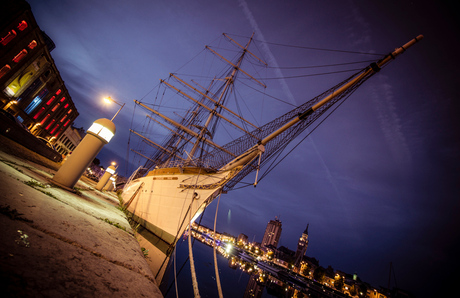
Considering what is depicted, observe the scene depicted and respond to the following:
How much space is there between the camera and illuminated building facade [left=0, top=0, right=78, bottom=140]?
16.8 metres

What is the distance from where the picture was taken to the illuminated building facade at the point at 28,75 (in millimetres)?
Answer: 16781

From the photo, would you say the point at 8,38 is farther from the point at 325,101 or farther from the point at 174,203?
the point at 325,101

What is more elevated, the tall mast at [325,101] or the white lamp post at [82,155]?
the tall mast at [325,101]

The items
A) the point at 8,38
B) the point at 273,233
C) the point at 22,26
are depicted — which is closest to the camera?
the point at 8,38

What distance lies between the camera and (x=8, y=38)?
17234 millimetres

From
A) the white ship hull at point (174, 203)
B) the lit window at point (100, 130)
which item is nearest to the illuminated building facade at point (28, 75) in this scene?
the lit window at point (100, 130)

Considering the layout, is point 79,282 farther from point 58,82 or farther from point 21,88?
point 58,82

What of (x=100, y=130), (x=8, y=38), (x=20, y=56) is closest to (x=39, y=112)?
(x=20, y=56)

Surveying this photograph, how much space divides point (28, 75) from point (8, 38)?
5.68 meters

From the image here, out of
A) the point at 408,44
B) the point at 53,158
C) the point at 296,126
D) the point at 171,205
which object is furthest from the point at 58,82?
the point at 408,44

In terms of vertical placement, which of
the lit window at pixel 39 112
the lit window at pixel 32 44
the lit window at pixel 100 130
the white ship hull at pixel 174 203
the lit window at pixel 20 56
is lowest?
the white ship hull at pixel 174 203

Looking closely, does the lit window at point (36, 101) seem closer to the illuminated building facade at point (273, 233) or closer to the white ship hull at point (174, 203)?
the white ship hull at point (174, 203)

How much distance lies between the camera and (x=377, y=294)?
63.6 meters

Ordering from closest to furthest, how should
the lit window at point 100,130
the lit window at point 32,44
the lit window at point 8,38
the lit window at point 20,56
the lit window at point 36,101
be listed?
1. the lit window at point 100,130
2. the lit window at point 8,38
3. the lit window at point 20,56
4. the lit window at point 32,44
5. the lit window at point 36,101
